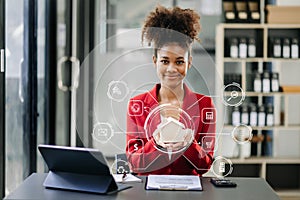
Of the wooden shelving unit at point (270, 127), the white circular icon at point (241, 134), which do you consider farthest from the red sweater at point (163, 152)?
the wooden shelving unit at point (270, 127)

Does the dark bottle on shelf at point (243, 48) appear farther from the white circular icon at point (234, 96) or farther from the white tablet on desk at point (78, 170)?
the white tablet on desk at point (78, 170)

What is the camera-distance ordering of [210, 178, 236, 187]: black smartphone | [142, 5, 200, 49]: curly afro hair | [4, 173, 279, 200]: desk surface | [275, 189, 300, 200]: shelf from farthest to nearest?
1. [275, 189, 300, 200]: shelf
2. [142, 5, 200, 49]: curly afro hair
3. [210, 178, 236, 187]: black smartphone
4. [4, 173, 279, 200]: desk surface

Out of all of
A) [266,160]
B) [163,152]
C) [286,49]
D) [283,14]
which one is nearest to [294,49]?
[286,49]

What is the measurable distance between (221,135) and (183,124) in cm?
20

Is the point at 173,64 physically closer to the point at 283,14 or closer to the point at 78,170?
the point at 78,170

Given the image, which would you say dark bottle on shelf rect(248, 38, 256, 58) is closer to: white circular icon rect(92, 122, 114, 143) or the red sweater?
the red sweater

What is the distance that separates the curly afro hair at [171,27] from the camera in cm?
230

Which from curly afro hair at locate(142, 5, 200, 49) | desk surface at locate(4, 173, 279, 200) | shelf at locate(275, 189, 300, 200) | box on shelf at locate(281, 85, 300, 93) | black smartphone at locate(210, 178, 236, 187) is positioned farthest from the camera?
shelf at locate(275, 189, 300, 200)

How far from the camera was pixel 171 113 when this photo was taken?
2.26 metres

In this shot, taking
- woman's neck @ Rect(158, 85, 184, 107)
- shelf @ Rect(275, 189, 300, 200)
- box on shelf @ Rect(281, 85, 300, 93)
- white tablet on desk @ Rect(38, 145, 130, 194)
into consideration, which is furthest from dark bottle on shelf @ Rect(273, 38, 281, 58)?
white tablet on desk @ Rect(38, 145, 130, 194)

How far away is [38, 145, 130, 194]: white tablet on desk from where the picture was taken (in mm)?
1881

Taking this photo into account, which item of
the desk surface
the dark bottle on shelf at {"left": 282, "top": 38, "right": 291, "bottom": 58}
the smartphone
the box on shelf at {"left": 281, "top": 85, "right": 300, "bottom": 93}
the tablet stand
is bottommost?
the desk surface

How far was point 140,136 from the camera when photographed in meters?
2.25

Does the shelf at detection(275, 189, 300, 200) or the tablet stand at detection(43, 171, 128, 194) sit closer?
the tablet stand at detection(43, 171, 128, 194)
